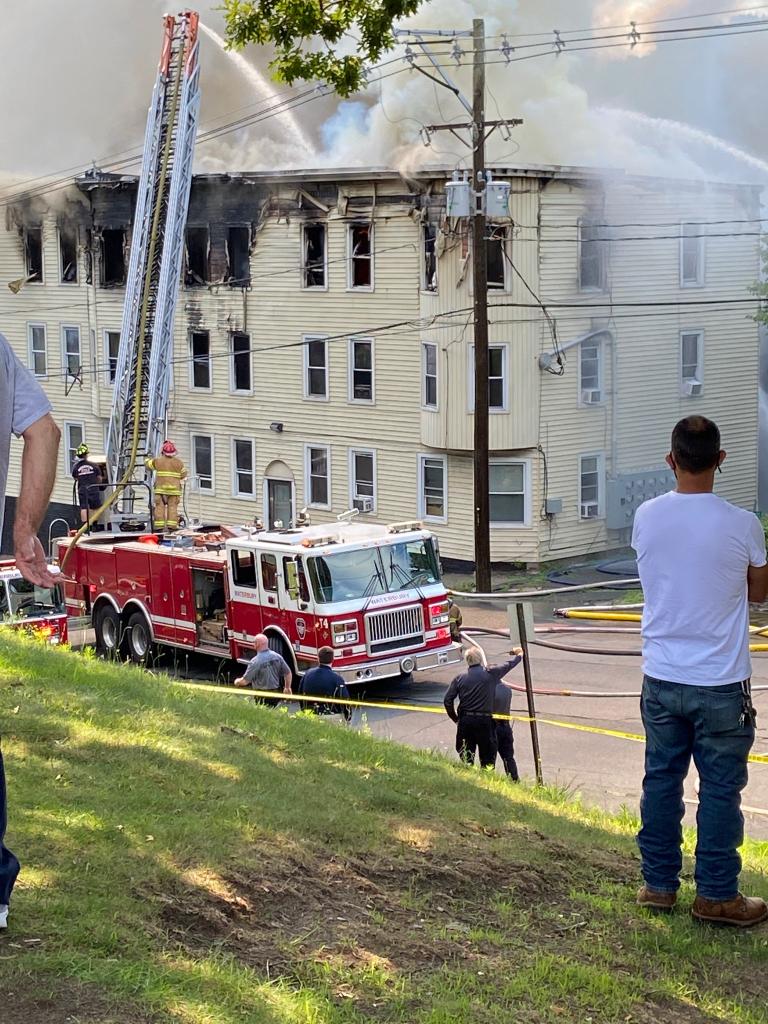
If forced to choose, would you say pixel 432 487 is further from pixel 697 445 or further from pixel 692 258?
pixel 697 445

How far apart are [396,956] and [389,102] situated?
32.6 m

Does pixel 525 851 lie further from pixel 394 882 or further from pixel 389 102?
pixel 389 102

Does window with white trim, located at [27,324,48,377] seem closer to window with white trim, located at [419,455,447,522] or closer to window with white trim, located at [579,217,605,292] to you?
window with white trim, located at [419,455,447,522]

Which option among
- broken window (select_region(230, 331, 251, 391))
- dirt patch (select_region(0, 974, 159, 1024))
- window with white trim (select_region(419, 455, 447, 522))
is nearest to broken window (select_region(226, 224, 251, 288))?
broken window (select_region(230, 331, 251, 391))

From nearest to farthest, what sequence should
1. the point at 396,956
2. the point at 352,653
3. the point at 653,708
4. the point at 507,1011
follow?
1. the point at 507,1011
2. the point at 396,956
3. the point at 653,708
4. the point at 352,653

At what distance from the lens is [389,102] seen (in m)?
34.6

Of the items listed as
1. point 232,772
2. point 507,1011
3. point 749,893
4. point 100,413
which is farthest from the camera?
point 100,413

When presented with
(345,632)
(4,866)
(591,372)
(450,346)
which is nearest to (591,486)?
(591,372)

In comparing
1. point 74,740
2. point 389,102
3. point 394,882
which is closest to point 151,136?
point 389,102

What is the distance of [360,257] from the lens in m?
31.4

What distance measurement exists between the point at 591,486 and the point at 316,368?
7.13 meters

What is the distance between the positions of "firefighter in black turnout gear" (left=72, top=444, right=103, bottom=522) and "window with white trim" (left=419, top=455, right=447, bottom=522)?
8.52 m

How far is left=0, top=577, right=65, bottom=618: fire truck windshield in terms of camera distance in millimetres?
19922

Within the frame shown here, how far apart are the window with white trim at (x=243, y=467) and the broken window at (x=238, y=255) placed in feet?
12.9
